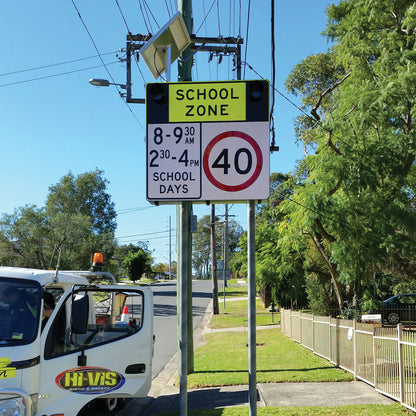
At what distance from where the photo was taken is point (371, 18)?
1536 centimetres

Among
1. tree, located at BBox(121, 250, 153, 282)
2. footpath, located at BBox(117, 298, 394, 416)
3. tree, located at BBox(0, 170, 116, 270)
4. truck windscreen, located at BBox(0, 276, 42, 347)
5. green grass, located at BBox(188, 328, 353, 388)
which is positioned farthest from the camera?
tree, located at BBox(121, 250, 153, 282)

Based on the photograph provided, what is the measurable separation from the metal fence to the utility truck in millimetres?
4082

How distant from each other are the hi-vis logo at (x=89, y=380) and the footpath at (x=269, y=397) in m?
2.30

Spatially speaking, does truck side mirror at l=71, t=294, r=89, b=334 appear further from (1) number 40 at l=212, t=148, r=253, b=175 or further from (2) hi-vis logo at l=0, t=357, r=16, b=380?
(1) number 40 at l=212, t=148, r=253, b=175

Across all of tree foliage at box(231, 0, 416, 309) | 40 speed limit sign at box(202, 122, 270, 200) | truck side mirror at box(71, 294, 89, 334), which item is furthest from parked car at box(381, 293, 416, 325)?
40 speed limit sign at box(202, 122, 270, 200)

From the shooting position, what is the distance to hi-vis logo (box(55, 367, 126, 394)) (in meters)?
6.21

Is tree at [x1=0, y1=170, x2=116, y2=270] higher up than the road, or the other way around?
tree at [x1=0, y1=170, x2=116, y2=270]

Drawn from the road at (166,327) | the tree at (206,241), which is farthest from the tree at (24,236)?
the tree at (206,241)

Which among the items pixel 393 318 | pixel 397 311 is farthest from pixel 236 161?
pixel 397 311

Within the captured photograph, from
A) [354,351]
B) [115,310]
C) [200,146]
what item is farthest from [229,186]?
[354,351]

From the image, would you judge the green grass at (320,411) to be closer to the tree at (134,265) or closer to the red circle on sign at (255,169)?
the red circle on sign at (255,169)

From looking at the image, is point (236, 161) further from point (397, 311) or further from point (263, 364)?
point (397, 311)

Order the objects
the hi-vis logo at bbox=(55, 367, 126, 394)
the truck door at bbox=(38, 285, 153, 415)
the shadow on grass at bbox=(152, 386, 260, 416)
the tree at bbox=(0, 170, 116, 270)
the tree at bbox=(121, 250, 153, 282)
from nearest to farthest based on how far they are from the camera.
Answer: the truck door at bbox=(38, 285, 153, 415) < the hi-vis logo at bbox=(55, 367, 126, 394) < the shadow on grass at bbox=(152, 386, 260, 416) < the tree at bbox=(0, 170, 116, 270) < the tree at bbox=(121, 250, 153, 282)

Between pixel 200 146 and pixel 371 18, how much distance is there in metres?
13.4
